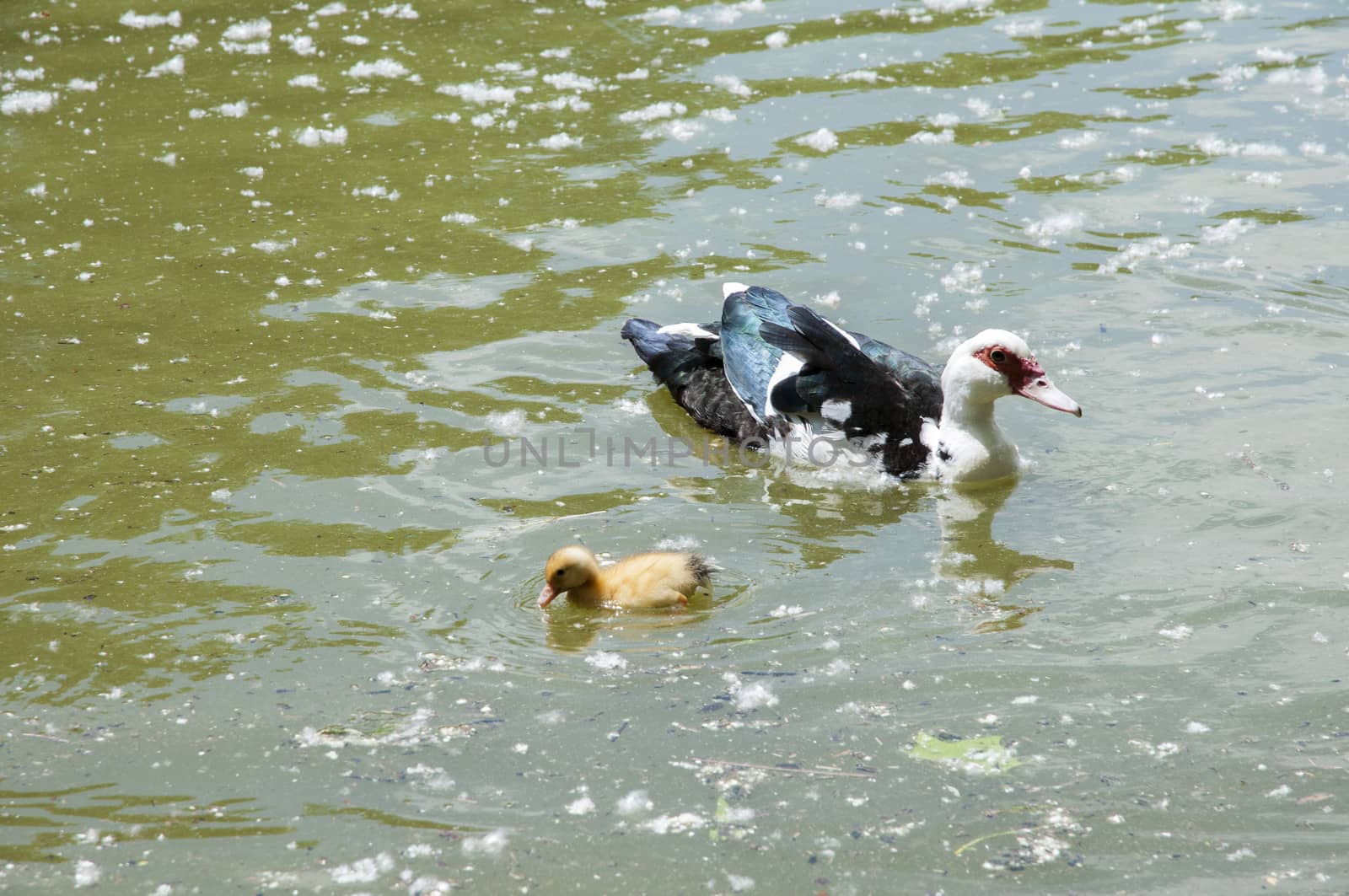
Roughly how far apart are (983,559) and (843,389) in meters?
1.32

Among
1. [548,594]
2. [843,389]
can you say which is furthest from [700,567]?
[843,389]

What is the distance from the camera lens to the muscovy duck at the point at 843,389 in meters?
6.98

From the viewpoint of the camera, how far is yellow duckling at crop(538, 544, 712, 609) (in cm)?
568

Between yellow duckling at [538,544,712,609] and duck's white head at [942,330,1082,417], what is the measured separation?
6.50 feet

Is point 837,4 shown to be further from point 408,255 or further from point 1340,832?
point 1340,832

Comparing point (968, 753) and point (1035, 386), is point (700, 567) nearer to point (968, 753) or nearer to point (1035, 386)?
point (968, 753)

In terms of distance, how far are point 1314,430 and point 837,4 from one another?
28.1 ft

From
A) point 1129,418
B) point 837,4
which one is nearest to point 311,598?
point 1129,418

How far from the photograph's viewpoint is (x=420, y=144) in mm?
11430

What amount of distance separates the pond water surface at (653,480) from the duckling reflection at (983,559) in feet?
0.09

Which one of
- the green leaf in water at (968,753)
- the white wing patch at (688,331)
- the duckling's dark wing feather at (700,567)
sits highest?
the white wing patch at (688,331)

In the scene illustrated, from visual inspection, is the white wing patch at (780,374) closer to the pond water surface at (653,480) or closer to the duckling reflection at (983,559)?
the pond water surface at (653,480)

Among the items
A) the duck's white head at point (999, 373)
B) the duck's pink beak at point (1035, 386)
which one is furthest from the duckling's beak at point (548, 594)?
the duck's pink beak at point (1035, 386)

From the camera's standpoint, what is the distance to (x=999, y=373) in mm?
6926
